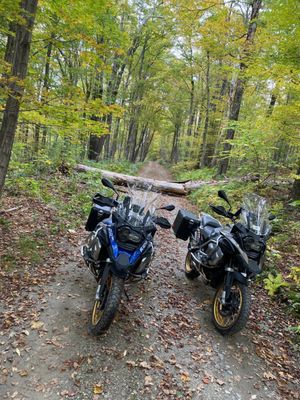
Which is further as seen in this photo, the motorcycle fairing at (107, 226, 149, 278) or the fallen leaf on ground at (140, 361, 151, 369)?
the motorcycle fairing at (107, 226, 149, 278)

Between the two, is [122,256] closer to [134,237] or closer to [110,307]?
[134,237]

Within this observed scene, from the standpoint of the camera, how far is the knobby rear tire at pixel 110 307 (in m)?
3.11

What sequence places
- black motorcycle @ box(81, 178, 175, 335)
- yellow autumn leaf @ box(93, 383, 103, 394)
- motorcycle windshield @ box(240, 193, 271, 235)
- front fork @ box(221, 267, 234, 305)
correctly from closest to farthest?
yellow autumn leaf @ box(93, 383, 103, 394) → black motorcycle @ box(81, 178, 175, 335) → front fork @ box(221, 267, 234, 305) → motorcycle windshield @ box(240, 193, 271, 235)

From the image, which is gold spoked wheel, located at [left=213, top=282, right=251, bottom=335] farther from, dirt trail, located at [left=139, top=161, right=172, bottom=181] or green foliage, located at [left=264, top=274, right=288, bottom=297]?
dirt trail, located at [left=139, top=161, right=172, bottom=181]

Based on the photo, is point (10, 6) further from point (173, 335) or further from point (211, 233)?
point (173, 335)

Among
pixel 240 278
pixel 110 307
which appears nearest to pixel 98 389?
pixel 110 307

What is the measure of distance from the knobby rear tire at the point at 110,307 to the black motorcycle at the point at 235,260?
150 centimetres

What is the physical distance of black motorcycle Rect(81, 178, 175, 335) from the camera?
10.6ft

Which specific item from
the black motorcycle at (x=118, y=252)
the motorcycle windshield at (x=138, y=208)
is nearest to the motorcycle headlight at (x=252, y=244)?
the black motorcycle at (x=118, y=252)

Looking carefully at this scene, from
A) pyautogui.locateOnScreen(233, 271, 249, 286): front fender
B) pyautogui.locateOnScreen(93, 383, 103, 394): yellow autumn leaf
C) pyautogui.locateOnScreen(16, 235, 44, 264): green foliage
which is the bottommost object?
pyautogui.locateOnScreen(93, 383, 103, 394): yellow autumn leaf

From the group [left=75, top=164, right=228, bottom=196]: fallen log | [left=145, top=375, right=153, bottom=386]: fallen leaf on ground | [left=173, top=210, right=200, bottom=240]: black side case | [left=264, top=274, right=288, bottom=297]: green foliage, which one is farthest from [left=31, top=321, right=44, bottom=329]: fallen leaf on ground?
[left=75, top=164, right=228, bottom=196]: fallen log

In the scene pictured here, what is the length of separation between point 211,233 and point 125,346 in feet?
7.40

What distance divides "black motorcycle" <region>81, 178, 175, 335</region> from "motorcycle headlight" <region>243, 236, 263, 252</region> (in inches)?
47.8

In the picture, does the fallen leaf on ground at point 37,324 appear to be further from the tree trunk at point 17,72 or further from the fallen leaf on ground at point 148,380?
the tree trunk at point 17,72
